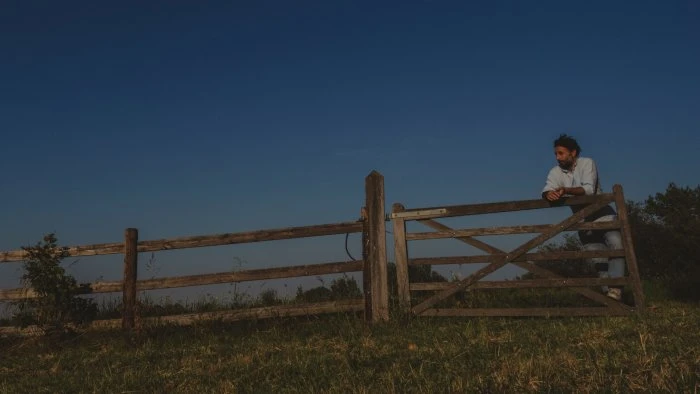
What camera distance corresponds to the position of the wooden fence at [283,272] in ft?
26.3

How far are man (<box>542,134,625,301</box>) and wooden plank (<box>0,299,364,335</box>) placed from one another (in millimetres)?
3454

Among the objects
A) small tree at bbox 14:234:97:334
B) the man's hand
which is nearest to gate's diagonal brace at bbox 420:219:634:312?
the man's hand

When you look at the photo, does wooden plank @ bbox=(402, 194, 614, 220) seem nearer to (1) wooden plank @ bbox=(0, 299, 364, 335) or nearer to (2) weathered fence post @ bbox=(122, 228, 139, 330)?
(1) wooden plank @ bbox=(0, 299, 364, 335)

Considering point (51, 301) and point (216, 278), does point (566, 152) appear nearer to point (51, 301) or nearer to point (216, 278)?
point (216, 278)

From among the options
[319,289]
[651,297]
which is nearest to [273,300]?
[319,289]

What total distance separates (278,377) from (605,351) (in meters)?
2.82

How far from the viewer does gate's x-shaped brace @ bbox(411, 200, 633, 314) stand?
740 centimetres

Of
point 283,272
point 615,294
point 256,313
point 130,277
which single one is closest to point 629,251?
point 615,294

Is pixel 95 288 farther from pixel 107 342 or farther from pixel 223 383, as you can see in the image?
pixel 223 383

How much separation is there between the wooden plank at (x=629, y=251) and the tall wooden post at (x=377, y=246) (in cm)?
344

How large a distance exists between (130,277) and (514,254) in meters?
6.07

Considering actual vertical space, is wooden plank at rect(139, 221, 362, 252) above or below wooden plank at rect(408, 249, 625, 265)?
above

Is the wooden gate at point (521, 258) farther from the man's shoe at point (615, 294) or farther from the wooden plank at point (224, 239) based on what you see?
the wooden plank at point (224, 239)

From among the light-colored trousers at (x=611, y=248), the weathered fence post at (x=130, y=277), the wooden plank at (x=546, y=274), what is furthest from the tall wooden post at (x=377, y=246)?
the weathered fence post at (x=130, y=277)
